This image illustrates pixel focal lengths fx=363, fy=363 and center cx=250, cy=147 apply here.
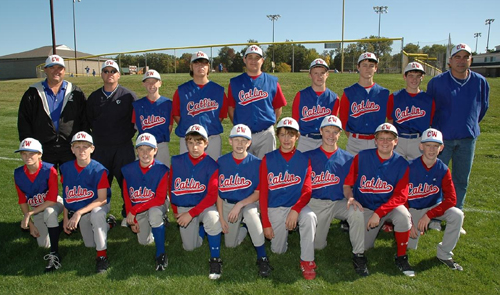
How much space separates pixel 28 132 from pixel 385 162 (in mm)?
4301

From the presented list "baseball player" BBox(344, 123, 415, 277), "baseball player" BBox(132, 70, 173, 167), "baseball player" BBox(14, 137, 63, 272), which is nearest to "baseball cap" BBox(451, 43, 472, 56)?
"baseball player" BBox(344, 123, 415, 277)

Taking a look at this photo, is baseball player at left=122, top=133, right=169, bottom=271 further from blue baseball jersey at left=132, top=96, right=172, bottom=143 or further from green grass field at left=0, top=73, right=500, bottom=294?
blue baseball jersey at left=132, top=96, right=172, bottom=143

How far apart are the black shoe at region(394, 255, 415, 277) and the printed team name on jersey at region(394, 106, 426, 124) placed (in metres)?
1.77

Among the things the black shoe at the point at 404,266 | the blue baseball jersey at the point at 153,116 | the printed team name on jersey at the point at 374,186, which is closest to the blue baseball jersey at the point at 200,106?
the blue baseball jersey at the point at 153,116

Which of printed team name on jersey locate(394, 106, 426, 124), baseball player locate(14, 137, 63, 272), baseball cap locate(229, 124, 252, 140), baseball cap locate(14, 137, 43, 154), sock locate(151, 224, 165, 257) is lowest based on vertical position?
sock locate(151, 224, 165, 257)

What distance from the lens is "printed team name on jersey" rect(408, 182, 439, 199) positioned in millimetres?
4070

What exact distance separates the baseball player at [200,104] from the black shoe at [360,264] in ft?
7.11

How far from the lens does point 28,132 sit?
4523mm

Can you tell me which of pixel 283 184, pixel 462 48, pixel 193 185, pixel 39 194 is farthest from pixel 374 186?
pixel 39 194

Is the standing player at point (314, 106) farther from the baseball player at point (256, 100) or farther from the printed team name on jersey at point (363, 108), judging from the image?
the baseball player at point (256, 100)

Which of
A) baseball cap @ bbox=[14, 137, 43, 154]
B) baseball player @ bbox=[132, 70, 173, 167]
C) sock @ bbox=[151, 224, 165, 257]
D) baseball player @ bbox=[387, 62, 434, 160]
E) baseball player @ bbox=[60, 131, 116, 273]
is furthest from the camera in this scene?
baseball player @ bbox=[132, 70, 173, 167]

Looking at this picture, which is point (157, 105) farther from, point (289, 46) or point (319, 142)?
point (289, 46)

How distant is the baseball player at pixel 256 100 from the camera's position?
15.4 ft

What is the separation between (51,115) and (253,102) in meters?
2.54
